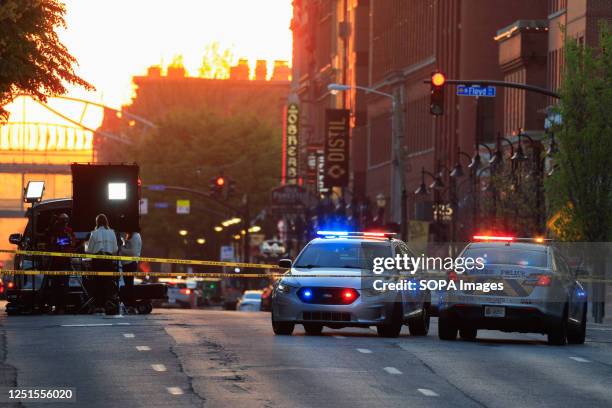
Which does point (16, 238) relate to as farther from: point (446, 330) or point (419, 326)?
point (446, 330)

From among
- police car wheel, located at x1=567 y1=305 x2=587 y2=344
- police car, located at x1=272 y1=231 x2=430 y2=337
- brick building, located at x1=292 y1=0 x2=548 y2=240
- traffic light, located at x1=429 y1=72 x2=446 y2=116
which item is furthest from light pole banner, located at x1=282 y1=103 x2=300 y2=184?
police car wheel, located at x1=567 y1=305 x2=587 y2=344

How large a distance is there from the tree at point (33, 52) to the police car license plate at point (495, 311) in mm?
8905

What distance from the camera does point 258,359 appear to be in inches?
874

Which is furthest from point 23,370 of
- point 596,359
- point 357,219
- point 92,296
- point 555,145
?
point 357,219

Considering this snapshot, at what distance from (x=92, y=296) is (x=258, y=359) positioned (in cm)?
1258

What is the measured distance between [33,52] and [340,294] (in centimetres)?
934

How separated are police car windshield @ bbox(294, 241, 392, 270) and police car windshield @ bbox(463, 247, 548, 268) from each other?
159 centimetres

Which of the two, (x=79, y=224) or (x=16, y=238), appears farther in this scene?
(x=79, y=224)

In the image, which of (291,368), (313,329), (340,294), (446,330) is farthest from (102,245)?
(291,368)

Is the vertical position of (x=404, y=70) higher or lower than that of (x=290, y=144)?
higher

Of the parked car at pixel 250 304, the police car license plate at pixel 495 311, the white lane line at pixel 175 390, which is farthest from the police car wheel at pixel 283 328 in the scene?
the parked car at pixel 250 304

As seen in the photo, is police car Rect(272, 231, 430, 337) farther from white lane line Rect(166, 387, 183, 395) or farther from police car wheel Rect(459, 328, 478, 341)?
white lane line Rect(166, 387, 183, 395)

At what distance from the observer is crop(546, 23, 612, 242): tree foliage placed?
145 feet

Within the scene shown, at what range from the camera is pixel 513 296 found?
85.5ft
